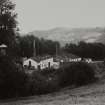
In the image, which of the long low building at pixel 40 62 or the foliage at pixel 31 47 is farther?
the foliage at pixel 31 47

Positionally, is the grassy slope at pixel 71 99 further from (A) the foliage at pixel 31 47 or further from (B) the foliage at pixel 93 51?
(B) the foliage at pixel 93 51

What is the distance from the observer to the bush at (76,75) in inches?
1737

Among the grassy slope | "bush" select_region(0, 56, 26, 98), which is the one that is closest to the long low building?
"bush" select_region(0, 56, 26, 98)

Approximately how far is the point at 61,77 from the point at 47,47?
235 ft

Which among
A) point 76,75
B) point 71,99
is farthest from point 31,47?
point 71,99

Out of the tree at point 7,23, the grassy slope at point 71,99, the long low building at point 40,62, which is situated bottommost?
the long low building at point 40,62

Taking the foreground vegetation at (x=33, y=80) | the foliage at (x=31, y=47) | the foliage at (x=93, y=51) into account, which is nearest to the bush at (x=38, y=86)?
the foreground vegetation at (x=33, y=80)

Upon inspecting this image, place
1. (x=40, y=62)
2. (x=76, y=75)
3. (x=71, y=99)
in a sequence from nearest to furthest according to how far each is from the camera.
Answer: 1. (x=71, y=99)
2. (x=76, y=75)
3. (x=40, y=62)

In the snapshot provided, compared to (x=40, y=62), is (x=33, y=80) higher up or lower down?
higher up

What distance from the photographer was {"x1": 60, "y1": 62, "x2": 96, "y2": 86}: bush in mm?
44125

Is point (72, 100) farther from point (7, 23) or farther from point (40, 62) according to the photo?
point (40, 62)

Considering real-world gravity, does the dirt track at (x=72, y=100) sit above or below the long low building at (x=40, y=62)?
above

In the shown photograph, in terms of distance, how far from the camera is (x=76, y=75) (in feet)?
144

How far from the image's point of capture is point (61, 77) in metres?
44.8
